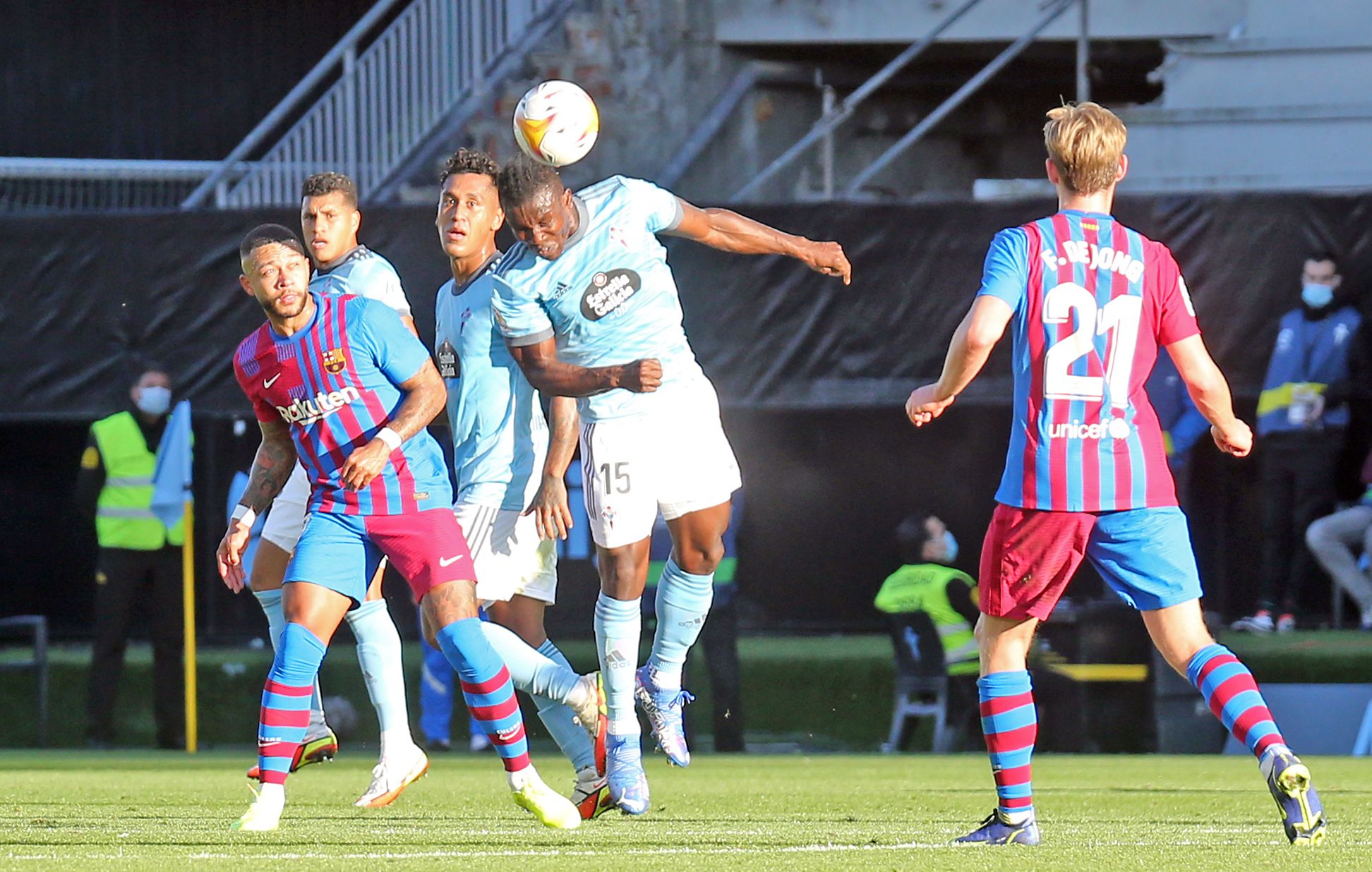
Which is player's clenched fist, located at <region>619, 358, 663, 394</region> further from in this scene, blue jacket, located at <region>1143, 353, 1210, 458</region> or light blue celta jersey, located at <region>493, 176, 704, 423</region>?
blue jacket, located at <region>1143, 353, 1210, 458</region>

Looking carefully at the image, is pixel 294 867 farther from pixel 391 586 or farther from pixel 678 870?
pixel 391 586

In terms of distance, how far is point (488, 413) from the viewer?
21.9 feet

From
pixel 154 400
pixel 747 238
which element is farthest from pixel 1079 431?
pixel 154 400

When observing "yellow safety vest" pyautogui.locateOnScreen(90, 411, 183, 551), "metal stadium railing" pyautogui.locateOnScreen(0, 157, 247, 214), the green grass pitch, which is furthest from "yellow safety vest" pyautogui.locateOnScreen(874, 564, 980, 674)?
"metal stadium railing" pyautogui.locateOnScreen(0, 157, 247, 214)

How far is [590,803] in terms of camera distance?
246 inches

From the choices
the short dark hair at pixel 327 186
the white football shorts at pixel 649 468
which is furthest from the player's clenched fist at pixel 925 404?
the short dark hair at pixel 327 186

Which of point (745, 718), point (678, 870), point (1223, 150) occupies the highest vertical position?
point (1223, 150)

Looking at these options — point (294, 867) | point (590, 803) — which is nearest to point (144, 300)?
point (590, 803)

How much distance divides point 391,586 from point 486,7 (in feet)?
17.4

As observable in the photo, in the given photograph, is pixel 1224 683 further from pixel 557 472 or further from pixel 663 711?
pixel 557 472

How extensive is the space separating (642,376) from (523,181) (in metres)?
0.69

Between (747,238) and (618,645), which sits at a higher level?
(747,238)

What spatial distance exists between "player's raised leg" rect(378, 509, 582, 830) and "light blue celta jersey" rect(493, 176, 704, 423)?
749 mm

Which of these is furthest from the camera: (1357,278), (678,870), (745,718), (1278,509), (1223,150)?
(1223,150)
